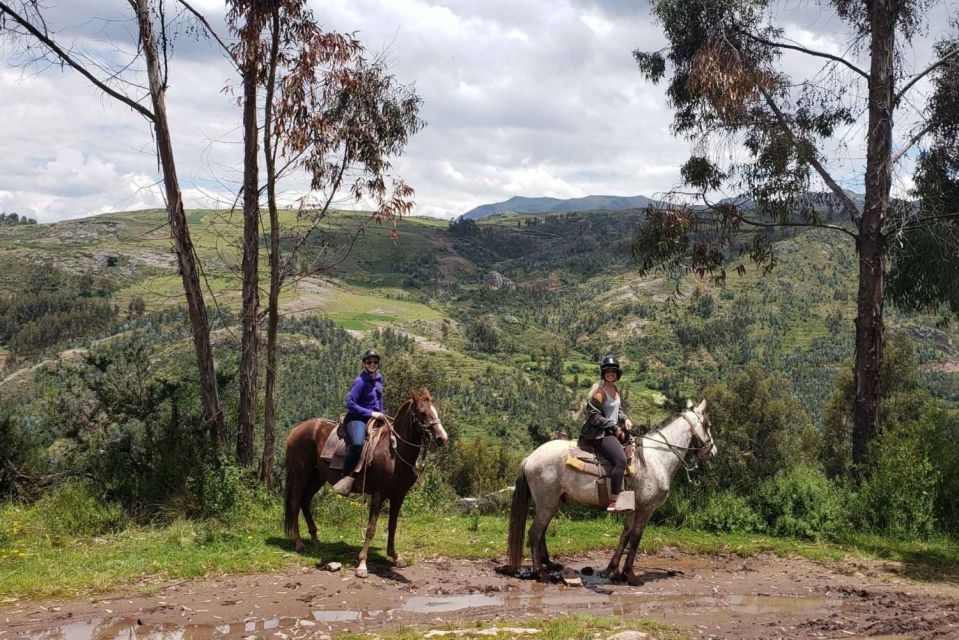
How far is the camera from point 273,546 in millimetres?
9516

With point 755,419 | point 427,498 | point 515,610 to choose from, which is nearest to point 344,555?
point 515,610

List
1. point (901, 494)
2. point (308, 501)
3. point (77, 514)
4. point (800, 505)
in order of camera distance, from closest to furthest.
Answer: point (77, 514) → point (308, 501) → point (901, 494) → point (800, 505)

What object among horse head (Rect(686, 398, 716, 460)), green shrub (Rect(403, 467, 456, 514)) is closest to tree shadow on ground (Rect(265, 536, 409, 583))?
green shrub (Rect(403, 467, 456, 514))

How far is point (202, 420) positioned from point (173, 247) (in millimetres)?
3157

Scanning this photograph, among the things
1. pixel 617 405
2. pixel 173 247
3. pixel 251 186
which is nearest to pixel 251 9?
pixel 251 186

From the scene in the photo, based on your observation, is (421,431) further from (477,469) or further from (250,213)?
(477,469)

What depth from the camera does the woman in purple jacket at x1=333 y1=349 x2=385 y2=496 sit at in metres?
9.09

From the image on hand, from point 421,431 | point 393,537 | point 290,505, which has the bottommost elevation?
point 393,537

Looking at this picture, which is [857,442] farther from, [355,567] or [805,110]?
[355,567]

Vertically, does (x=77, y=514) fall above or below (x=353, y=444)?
below

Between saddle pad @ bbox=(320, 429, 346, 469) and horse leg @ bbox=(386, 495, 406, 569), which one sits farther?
saddle pad @ bbox=(320, 429, 346, 469)

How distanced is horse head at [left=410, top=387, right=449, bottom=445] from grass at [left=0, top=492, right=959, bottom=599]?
2095mm

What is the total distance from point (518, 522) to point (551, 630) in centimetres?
265

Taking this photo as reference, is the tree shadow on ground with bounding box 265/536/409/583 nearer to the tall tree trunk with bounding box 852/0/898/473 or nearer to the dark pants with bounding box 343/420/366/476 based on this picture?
the dark pants with bounding box 343/420/366/476
